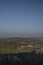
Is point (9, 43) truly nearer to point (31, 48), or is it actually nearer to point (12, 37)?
point (12, 37)

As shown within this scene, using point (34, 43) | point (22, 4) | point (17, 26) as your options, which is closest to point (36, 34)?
point (34, 43)

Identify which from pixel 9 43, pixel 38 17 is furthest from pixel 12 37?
pixel 38 17

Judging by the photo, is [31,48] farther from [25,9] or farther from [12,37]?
[25,9]

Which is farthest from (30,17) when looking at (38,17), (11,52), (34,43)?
(11,52)

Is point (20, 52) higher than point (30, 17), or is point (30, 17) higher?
point (30, 17)

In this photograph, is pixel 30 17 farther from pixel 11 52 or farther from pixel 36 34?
pixel 11 52

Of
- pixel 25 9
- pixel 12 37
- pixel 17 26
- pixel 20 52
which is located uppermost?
pixel 25 9

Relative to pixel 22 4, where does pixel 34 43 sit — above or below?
below
